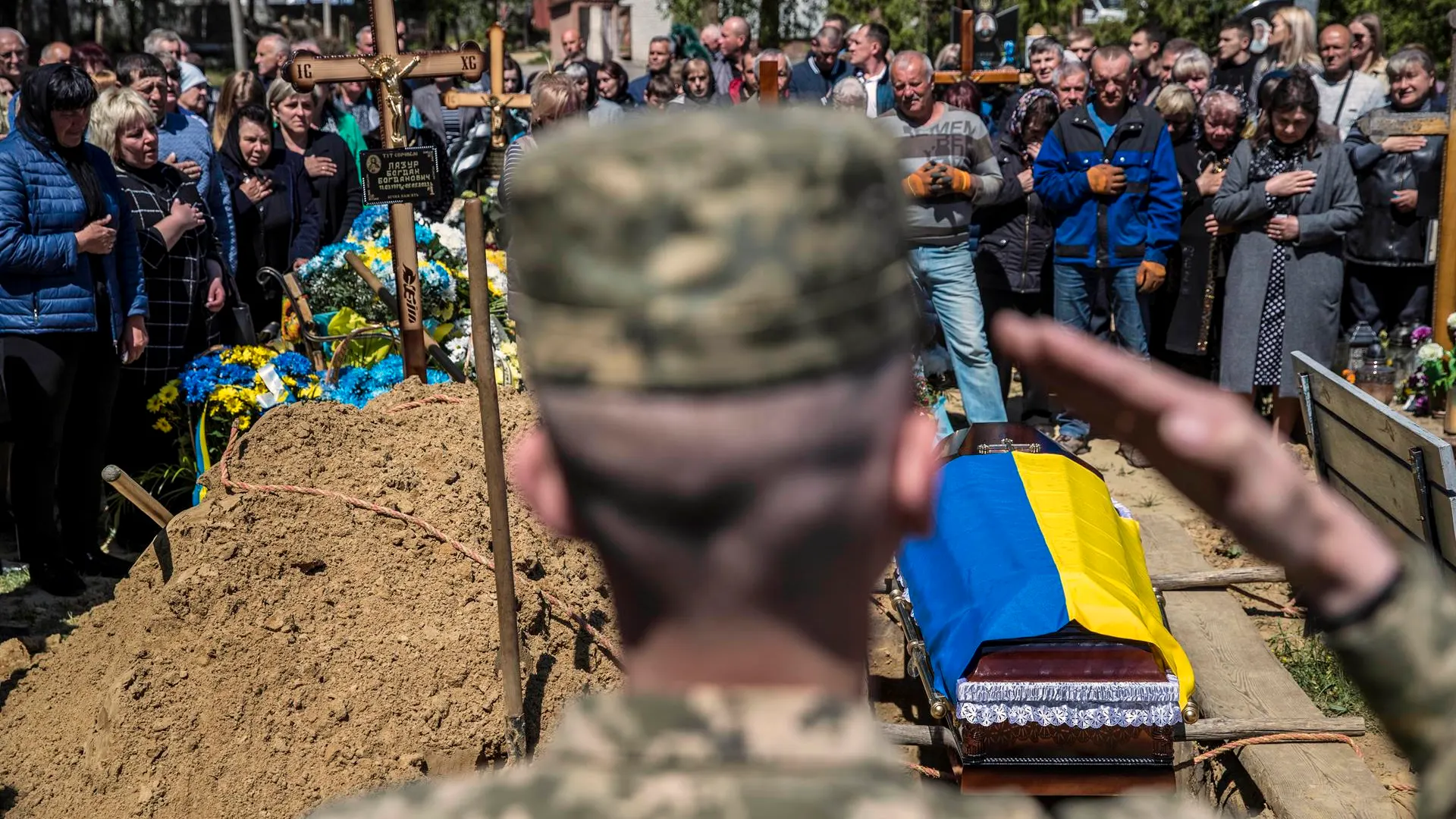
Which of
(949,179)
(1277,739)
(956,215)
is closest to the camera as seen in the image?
(1277,739)

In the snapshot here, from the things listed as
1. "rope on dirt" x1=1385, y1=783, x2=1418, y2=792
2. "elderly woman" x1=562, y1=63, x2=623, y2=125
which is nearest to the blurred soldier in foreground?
"rope on dirt" x1=1385, y1=783, x2=1418, y2=792

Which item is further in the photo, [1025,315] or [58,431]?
[1025,315]

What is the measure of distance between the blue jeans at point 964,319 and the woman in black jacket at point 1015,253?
327 mm

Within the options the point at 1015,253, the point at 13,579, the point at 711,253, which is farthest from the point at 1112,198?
the point at 711,253

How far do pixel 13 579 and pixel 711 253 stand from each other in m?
5.82

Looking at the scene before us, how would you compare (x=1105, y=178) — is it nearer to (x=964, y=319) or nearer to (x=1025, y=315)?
(x=1025, y=315)

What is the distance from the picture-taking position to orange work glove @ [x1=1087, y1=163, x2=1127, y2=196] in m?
6.84

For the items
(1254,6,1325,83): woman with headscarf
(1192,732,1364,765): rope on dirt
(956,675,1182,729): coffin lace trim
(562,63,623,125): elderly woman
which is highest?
(1254,6,1325,83): woman with headscarf

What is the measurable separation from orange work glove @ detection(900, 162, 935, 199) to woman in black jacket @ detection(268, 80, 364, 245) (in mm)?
3170

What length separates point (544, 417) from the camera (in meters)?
0.93

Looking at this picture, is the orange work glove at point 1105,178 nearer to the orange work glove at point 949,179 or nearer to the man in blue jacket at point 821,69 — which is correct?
the orange work glove at point 949,179

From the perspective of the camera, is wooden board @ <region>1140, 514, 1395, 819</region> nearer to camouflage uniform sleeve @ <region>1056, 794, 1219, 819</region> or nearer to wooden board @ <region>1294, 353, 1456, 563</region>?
wooden board @ <region>1294, 353, 1456, 563</region>

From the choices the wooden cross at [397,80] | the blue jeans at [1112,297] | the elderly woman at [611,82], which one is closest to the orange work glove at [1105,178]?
the blue jeans at [1112,297]

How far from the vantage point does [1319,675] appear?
480cm
